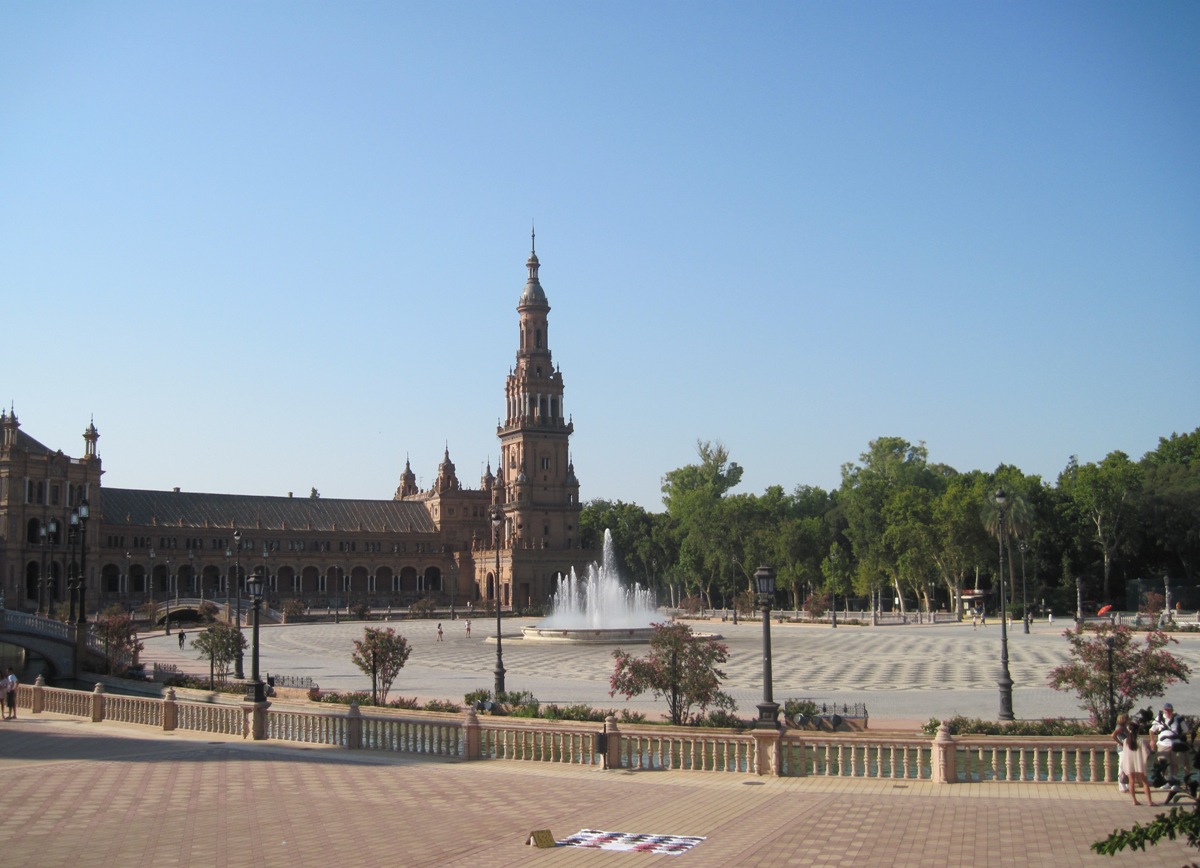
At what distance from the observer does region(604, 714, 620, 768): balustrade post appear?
73.7 ft

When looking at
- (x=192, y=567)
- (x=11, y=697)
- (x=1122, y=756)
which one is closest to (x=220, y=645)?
(x=11, y=697)

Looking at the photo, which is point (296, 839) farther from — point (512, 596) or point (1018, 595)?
point (512, 596)

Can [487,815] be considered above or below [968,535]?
below

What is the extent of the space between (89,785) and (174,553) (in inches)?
4431

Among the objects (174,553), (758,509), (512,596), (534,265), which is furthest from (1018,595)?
(174,553)

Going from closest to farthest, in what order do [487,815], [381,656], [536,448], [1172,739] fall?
1. [1172,739]
2. [487,815]
3. [381,656]
4. [536,448]

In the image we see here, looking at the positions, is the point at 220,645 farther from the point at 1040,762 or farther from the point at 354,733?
the point at 1040,762

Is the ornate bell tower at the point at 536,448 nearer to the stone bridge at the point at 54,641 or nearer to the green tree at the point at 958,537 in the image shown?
the green tree at the point at 958,537

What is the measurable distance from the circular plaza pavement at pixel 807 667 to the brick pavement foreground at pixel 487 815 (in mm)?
10779

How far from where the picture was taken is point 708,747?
22281 mm


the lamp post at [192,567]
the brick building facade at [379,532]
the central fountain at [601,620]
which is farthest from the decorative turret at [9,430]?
the central fountain at [601,620]

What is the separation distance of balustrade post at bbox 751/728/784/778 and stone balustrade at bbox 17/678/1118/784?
2 centimetres

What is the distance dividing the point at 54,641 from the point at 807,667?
3065 cm

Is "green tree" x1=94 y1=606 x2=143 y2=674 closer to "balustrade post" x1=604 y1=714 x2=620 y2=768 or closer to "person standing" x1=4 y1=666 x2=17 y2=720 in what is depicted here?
"person standing" x1=4 y1=666 x2=17 y2=720
